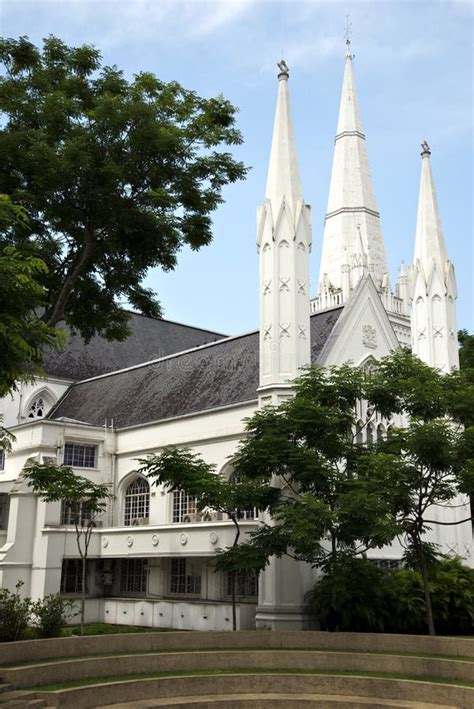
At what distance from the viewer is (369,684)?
634 inches

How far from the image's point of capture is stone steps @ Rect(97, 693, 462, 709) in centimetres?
1480

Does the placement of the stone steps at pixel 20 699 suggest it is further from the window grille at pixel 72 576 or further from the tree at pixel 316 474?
the window grille at pixel 72 576

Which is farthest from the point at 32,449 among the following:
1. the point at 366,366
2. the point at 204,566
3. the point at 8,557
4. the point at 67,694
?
the point at 67,694

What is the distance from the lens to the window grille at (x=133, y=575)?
1388 inches

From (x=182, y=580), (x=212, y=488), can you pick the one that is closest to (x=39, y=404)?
(x=182, y=580)

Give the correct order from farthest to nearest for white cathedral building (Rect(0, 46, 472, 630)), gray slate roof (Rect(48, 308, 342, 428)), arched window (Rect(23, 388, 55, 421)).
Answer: arched window (Rect(23, 388, 55, 421)) → gray slate roof (Rect(48, 308, 342, 428)) → white cathedral building (Rect(0, 46, 472, 630))

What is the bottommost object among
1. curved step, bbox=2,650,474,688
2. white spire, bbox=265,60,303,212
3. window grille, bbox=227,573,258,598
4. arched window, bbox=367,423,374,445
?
curved step, bbox=2,650,474,688

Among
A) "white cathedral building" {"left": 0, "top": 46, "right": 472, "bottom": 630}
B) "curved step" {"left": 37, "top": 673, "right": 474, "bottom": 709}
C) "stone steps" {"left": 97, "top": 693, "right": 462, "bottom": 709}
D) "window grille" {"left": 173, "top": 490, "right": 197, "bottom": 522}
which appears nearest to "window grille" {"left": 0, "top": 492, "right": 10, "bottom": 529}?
"white cathedral building" {"left": 0, "top": 46, "right": 472, "bottom": 630}

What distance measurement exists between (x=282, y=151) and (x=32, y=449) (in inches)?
671

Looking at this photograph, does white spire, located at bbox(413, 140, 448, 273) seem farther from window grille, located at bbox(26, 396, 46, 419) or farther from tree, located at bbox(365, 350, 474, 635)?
window grille, located at bbox(26, 396, 46, 419)

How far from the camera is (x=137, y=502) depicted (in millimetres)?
36500

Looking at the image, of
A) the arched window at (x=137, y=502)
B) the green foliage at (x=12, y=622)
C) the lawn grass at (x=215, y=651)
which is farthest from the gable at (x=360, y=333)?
the green foliage at (x=12, y=622)

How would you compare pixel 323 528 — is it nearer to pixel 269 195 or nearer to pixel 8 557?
pixel 269 195

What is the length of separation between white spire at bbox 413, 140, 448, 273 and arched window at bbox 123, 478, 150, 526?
1612 centimetres
